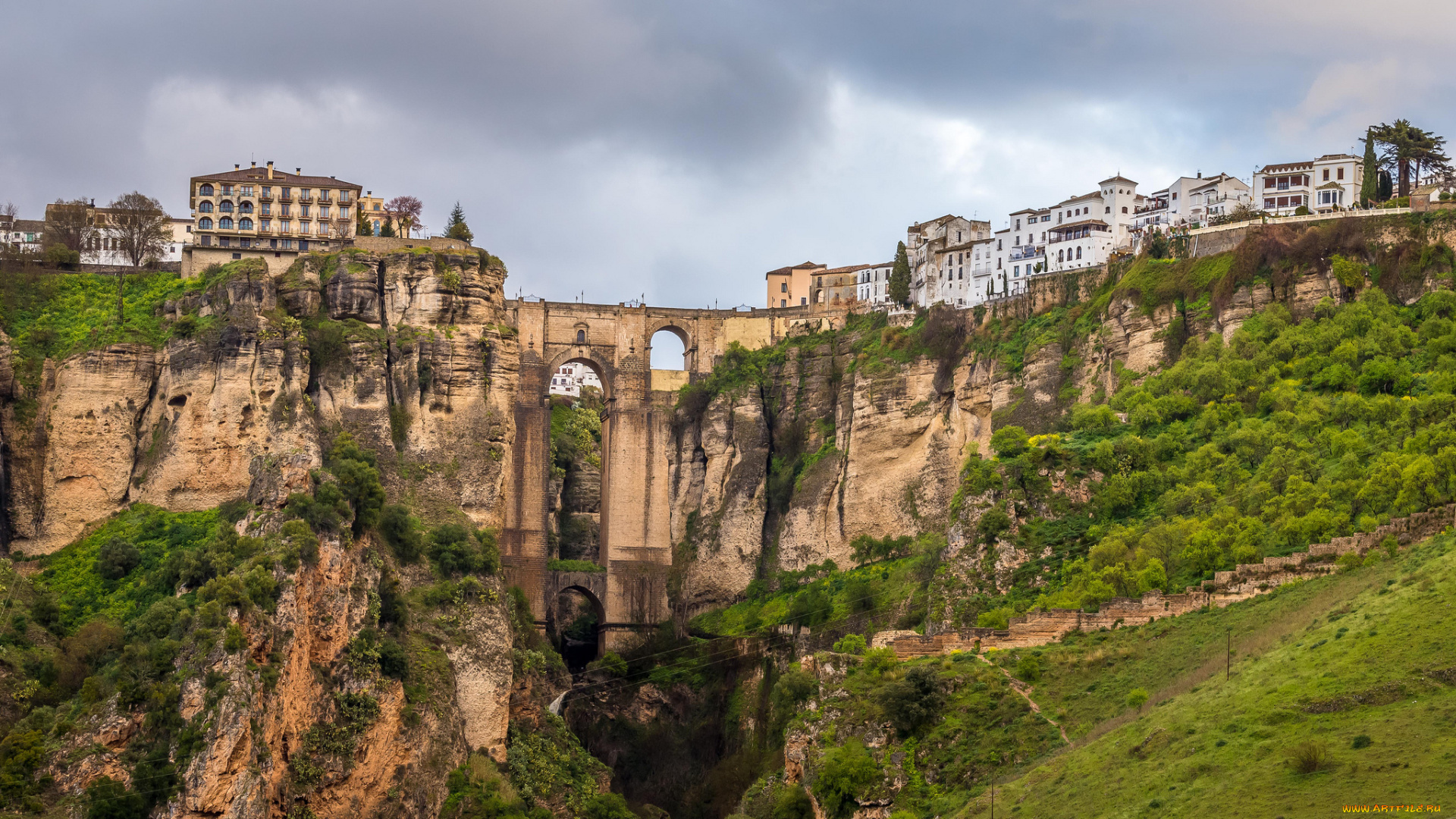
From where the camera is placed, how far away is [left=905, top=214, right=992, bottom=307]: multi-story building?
324 feet

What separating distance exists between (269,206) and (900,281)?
3172cm

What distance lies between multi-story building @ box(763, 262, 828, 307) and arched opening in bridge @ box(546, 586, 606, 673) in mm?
22771

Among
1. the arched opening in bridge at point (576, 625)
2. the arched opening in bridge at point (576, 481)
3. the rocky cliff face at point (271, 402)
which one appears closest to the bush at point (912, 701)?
the rocky cliff face at point (271, 402)

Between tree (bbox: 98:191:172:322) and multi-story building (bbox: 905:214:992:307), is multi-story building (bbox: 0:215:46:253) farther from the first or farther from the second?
multi-story building (bbox: 905:214:992:307)

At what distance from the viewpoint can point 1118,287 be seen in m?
82.5

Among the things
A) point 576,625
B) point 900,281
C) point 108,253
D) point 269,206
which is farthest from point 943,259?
point 108,253

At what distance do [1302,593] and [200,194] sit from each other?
6405cm

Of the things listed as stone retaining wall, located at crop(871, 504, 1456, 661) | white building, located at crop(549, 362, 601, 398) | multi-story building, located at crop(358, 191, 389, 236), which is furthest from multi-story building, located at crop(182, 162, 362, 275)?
stone retaining wall, located at crop(871, 504, 1456, 661)

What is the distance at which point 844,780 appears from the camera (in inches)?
2138

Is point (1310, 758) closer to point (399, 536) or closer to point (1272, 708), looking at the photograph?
point (1272, 708)

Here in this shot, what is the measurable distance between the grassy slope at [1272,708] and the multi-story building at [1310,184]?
41.5m

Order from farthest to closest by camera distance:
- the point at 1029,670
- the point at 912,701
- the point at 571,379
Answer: the point at 571,379 → the point at 1029,670 → the point at 912,701

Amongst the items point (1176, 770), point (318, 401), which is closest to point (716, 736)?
point (318, 401)

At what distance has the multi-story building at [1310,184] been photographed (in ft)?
308
